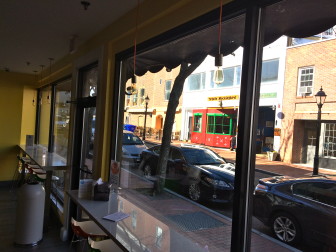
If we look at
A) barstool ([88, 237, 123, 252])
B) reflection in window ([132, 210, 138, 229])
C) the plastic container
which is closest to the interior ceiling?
the plastic container

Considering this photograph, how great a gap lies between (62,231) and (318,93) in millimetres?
3501

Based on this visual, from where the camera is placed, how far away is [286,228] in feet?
5.52

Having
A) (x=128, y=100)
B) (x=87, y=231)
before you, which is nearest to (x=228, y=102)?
(x=128, y=100)

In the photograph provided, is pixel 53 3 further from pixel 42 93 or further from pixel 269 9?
pixel 42 93

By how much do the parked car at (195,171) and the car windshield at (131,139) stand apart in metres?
0.13

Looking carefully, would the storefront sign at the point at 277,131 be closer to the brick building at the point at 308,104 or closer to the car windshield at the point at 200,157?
the brick building at the point at 308,104

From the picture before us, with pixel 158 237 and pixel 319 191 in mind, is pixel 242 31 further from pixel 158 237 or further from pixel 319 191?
pixel 158 237

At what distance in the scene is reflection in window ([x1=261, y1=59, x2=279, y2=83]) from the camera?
153 cm

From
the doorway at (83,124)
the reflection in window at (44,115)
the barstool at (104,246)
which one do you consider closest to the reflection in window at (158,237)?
the barstool at (104,246)

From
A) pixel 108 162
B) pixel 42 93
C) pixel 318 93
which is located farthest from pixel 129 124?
pixel 42 93

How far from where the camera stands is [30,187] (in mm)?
3408

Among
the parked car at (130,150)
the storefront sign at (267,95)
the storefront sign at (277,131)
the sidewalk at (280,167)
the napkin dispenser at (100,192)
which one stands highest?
the storefront sign at (267,95)

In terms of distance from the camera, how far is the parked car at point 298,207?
4.51ft

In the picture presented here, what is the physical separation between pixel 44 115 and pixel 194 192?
5347 millimetres
